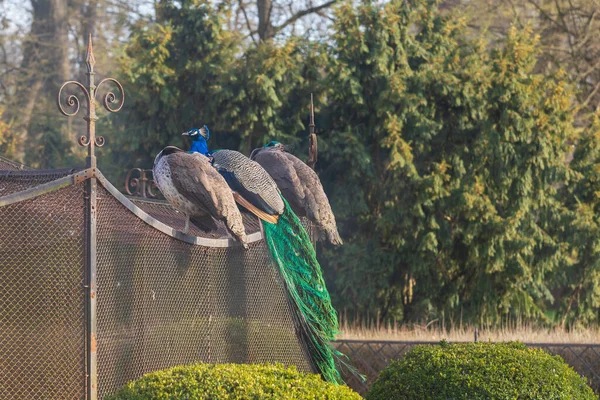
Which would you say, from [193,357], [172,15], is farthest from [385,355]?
[172,15]

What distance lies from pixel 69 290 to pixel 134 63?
8.99 meters

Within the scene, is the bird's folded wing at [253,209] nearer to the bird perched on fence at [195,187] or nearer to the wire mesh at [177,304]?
the wire mesh at [177,304]

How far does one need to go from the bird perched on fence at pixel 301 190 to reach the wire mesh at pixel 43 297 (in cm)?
240

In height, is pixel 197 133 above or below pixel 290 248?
above

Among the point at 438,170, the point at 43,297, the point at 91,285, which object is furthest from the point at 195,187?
the point at 438,170

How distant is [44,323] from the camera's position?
4.34m

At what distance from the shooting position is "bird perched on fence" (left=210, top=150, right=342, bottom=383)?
19.3ft

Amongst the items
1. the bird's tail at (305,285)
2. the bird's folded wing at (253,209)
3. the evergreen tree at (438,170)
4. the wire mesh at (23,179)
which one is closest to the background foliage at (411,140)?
the evergreen tree at (438,170)

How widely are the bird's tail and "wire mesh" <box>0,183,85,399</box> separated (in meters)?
1.91

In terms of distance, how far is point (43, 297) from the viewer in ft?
14.2

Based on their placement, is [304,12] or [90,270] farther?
[304,12]

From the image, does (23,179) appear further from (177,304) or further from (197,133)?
(177,304)

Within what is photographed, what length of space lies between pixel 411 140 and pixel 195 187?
7.19m

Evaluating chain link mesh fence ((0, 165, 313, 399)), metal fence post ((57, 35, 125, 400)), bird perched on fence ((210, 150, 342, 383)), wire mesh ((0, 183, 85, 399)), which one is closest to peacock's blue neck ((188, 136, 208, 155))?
bird perched on fence ((210, 150, 342, 383))
